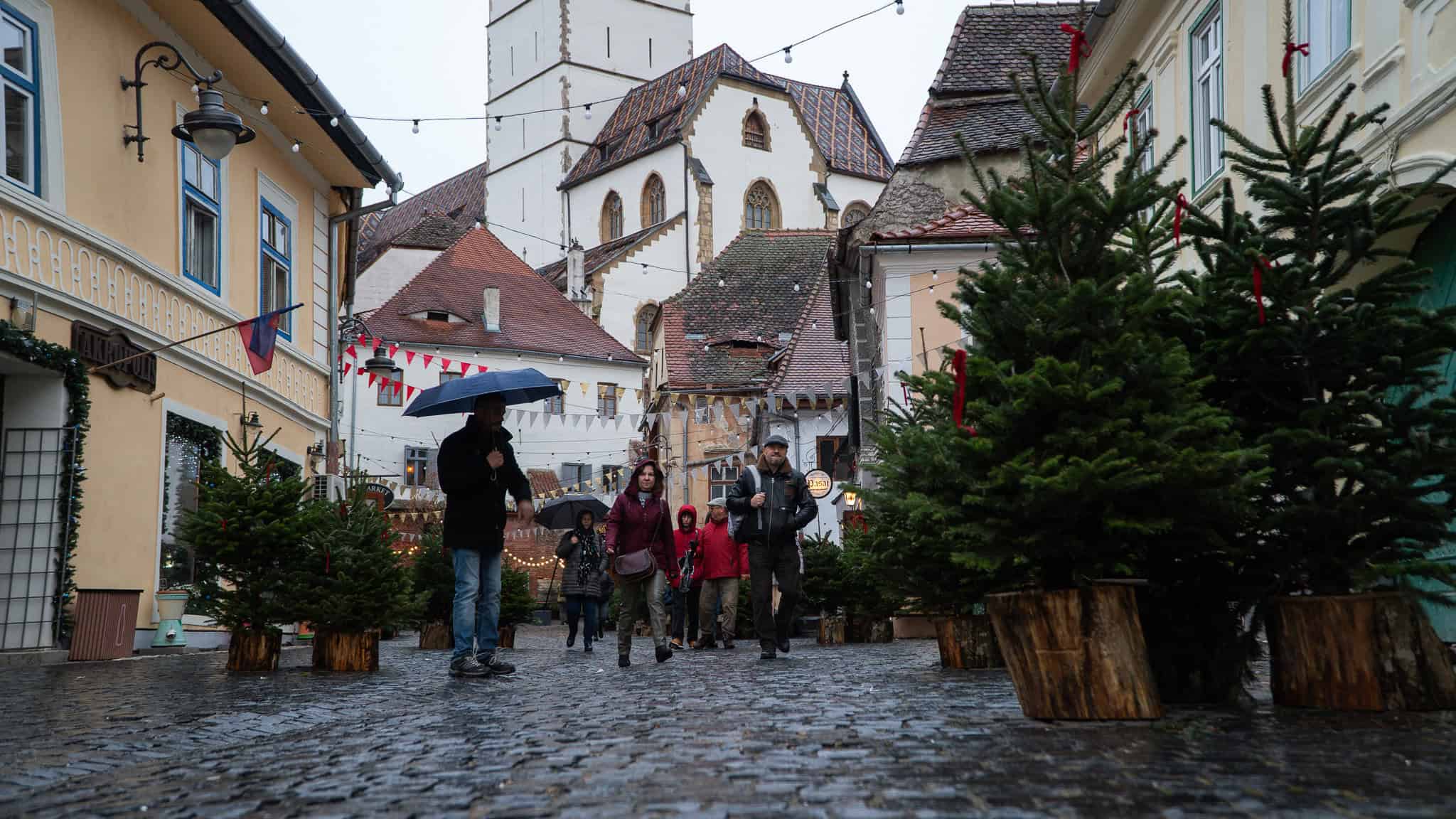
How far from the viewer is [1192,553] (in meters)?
7.16

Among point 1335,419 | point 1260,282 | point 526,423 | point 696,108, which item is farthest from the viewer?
point 696,108

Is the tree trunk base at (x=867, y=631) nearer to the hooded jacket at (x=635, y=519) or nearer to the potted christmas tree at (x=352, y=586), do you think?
the hooded jacket at (x=635, y=519)

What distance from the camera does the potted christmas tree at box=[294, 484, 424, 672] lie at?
1206 cm

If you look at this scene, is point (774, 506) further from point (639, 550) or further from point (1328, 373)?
point (1328, 373)

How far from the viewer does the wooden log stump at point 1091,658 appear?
663 cm

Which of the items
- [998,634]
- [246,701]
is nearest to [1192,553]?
[998,634]

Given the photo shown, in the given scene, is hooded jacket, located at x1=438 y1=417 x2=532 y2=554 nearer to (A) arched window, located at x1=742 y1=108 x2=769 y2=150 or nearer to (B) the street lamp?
(B) the street lamp

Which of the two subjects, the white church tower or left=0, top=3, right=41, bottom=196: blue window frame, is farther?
the white church tower

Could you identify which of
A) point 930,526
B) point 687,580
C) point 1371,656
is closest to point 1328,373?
point 1371,656

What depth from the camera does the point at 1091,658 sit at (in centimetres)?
666

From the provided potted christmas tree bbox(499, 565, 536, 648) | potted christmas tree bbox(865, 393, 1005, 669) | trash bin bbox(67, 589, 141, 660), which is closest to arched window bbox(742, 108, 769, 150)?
potted christmas tree bbox(499, 565, 536, 648)

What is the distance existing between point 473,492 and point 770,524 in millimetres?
3183

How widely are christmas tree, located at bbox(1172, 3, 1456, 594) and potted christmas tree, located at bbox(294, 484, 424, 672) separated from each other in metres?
7.05

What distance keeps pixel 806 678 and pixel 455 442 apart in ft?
9.69
